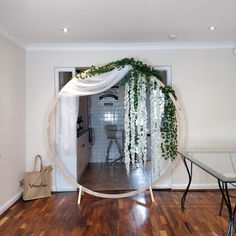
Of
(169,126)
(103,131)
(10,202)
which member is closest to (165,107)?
(169,126)

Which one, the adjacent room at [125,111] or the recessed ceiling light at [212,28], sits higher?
the recessed ceiling light at [212,28]

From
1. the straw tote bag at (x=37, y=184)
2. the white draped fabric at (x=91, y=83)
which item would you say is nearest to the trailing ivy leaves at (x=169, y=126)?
the white draped fabric at (x=91, y=83)

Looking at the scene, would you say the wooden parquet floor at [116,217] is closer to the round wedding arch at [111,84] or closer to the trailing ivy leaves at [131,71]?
the round wedding arch at [111,84]

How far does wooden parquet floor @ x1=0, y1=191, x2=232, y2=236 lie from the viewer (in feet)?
10.0

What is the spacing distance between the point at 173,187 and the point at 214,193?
25.6 inches

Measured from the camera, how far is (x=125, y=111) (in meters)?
4.14

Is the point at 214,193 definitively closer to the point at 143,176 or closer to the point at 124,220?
the point at 143,176

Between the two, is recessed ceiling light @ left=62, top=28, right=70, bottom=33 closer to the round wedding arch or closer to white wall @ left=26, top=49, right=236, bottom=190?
the round wedding arch

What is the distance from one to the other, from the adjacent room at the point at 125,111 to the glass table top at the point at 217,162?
0.03m

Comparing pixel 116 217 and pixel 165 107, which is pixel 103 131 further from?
pixel 116 217

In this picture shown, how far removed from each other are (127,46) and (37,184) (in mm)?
2625

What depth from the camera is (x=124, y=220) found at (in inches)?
132

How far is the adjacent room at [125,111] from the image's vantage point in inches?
127

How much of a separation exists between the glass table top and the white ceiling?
5.56 feet
